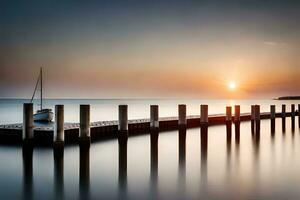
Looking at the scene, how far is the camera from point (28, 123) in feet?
32.4

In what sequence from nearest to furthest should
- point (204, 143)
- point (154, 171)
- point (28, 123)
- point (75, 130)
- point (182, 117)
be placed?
1. point (154, 171)
2. point (28, 123)
3. point (75, 130)
4. point (204, 143)
5. point (182, 117)

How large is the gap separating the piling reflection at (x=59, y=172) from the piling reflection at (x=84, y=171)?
409 millimetres

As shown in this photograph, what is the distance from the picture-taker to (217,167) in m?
8.75

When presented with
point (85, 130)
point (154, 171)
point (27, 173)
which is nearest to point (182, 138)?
point (85, 130)

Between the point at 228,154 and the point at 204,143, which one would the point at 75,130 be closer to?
the point at 204,143

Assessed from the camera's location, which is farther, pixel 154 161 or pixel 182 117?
pixel 182 117

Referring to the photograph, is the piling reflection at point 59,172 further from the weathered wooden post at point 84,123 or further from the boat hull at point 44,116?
the boat hull at point 44,116

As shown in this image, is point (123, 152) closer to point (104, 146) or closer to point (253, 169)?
point (104, 146)

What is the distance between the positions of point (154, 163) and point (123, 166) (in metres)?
0.91

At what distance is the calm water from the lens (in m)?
6.59

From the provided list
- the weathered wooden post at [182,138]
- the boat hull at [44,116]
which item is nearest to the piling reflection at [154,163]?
A: the weathered wooden post at [182,138]

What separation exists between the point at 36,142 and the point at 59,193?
5056 mm

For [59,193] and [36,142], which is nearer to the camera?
[59,193]

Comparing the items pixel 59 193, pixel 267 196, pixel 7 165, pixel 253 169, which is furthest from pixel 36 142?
pixel 267 196
